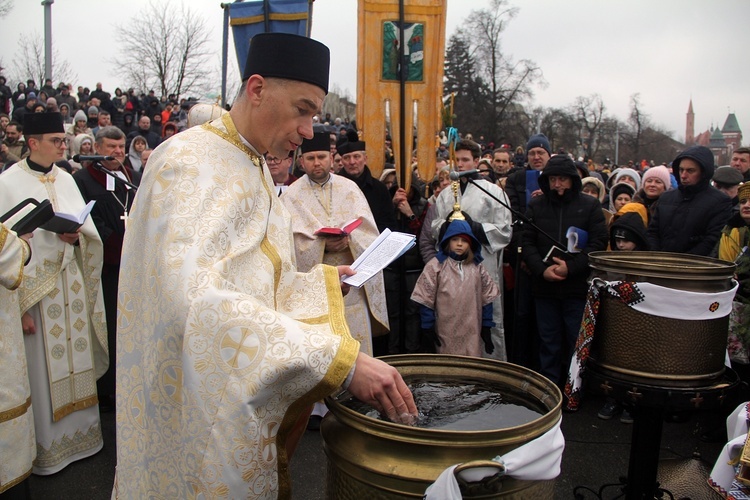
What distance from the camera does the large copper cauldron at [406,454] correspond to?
1438 millimetres

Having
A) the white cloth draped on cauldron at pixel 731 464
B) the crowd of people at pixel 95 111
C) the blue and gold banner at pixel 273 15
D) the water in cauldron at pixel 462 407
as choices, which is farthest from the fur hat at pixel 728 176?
the crowd of people at pixel 95 111

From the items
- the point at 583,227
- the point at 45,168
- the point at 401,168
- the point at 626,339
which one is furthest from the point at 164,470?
the point at 401,168

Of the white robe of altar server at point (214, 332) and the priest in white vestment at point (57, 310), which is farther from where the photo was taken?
the priest in white vestment at point (57, 310)

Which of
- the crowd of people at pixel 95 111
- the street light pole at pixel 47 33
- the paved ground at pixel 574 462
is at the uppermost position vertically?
the street light pole at pixel 47 33

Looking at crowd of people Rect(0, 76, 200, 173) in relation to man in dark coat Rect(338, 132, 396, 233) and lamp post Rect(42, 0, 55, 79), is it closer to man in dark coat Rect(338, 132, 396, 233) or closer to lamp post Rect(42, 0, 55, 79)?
lamp post Rect(42, 0, 55, 79)

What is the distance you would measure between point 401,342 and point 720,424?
2.63m

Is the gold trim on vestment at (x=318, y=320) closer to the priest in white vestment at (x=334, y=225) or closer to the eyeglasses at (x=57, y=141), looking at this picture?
the priest in white vestment at (x=334, y=225)

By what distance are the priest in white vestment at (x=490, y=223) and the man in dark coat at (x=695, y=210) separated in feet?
4.31

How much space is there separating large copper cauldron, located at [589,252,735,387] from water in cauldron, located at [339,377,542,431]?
2.40ft

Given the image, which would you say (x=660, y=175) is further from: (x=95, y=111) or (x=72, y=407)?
(x=95, y=111)

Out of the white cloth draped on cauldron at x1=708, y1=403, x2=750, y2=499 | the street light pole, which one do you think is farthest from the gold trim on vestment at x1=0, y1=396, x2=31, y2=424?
the street light pole

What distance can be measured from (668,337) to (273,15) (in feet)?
15.4

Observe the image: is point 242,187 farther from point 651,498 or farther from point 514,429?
point 651,498

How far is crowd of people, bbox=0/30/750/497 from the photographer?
58.1 inches
